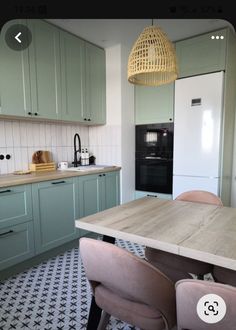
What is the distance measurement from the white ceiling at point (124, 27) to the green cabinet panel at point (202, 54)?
7cm

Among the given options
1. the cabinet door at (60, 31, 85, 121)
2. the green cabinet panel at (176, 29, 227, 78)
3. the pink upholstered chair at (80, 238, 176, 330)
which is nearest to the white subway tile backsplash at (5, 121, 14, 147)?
the cabinet door at (60, 31, 85, 121)

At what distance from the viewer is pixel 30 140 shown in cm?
262

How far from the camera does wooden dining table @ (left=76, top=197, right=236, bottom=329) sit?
0.90 meters

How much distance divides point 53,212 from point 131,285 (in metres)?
1.56

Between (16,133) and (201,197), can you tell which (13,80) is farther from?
(201,197)

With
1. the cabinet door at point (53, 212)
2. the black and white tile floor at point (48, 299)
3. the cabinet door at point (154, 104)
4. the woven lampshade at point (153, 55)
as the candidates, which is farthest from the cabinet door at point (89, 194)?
the woven lampshade at point (153, 55)

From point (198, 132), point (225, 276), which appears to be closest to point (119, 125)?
point (198, 132)

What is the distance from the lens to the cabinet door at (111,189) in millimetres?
2879

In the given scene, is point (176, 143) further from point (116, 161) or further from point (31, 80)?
point (31, 80)

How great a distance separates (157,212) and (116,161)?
1719 mm

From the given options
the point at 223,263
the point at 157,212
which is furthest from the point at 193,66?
the point at 223,263

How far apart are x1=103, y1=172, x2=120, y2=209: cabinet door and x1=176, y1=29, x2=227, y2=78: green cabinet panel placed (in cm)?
143

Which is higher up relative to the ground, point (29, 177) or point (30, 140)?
point (30, 140)
